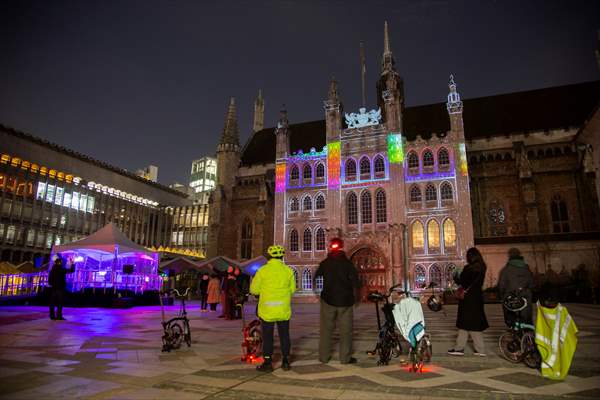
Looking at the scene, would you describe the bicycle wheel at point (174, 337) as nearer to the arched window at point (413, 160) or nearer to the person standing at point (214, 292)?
the person standing at point (214, 292)

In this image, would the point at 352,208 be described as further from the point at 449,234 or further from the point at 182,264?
the point at 182,264

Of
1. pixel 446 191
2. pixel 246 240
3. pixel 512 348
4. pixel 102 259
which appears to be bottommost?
pixel 512 348

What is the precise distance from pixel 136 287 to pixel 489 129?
3302cm

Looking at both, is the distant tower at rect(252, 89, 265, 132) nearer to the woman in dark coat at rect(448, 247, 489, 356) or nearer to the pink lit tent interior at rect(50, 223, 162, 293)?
the pink lit tent interior at rect(50, 223, 162, 293)

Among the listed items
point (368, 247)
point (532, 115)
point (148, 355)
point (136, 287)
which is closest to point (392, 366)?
point (148, 355)

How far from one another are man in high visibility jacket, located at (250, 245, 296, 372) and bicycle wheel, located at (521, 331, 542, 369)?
12.5ft

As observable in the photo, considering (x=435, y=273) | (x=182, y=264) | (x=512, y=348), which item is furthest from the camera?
(x=435, y=273)

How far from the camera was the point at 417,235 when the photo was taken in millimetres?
32094

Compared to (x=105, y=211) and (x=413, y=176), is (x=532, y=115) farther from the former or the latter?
(x=105, y=211)

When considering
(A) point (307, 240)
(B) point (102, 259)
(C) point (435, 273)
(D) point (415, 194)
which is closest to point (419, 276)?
(C) point (435, 273)

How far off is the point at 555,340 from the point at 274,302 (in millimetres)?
4208

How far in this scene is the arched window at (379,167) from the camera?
111ft

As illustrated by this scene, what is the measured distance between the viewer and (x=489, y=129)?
36.9m

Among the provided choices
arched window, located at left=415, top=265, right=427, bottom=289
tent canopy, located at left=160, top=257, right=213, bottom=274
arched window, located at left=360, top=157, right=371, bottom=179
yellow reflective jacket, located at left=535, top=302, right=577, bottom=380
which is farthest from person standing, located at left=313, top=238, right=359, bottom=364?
arched window, located at left=360, top=157, right=371, bottom=179
